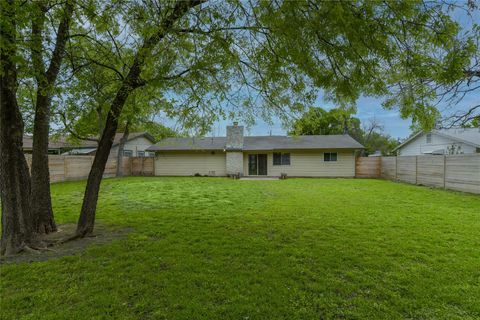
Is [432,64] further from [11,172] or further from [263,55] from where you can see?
[11,172]

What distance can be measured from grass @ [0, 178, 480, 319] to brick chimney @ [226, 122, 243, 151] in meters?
13.6

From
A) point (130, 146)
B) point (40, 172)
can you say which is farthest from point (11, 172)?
point (130, 146)

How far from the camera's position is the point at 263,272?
3.47m

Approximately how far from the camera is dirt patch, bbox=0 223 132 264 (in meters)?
3.97

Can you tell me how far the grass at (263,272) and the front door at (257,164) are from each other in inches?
552

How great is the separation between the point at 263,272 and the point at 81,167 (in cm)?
1592

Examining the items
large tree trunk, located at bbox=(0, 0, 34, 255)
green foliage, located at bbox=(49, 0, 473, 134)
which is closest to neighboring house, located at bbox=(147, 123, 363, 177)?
green foliage, located at bbox=(49, 0, 473, 134)

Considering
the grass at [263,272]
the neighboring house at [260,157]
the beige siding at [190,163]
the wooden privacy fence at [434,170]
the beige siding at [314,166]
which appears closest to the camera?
the grass at [263,272]

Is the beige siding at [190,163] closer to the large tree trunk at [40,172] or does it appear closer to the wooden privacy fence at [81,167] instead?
the wooden privacy fence at [81,167]

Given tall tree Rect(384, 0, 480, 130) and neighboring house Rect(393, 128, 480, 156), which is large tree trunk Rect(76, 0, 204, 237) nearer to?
tall tree Rect(384, 0, 480, 130)

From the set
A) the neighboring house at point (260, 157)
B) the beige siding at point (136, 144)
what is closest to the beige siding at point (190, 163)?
the neighboring house at point (260, 157)

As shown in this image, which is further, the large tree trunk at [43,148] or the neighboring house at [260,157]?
the neighboring house at [260,157]

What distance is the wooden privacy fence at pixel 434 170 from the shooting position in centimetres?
1017

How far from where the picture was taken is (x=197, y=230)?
5438mm
